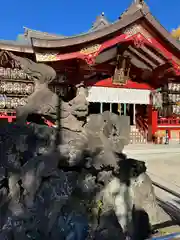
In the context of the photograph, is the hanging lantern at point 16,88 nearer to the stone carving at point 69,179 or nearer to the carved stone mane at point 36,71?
the carved stone mane at point 36,71

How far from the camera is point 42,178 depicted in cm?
324

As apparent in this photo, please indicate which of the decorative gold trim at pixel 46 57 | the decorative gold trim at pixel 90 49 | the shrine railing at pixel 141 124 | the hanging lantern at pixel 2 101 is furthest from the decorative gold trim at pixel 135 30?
the hanging lantern at pixel 2 101

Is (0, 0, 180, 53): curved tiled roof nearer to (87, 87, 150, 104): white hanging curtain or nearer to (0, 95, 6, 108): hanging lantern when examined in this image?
(0, 95, 6, 108): hanging lantern

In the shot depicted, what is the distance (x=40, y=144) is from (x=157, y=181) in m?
3.38

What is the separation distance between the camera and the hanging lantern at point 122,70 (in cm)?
1140

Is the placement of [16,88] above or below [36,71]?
above

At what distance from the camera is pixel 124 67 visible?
1170cm

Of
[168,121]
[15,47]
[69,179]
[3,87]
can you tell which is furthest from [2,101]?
[168,121]

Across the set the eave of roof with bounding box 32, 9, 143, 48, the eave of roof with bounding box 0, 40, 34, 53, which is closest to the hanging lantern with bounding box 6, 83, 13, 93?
the eave of roof with bounding box 0, 40, 34, 53

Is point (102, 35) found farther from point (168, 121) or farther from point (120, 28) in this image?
point (168, 121)

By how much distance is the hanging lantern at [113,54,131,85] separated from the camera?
11.4 metres

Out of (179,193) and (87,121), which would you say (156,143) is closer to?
(179,193)

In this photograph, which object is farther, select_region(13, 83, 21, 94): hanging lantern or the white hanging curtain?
the white hanging curtain

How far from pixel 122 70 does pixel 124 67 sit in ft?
0.58
